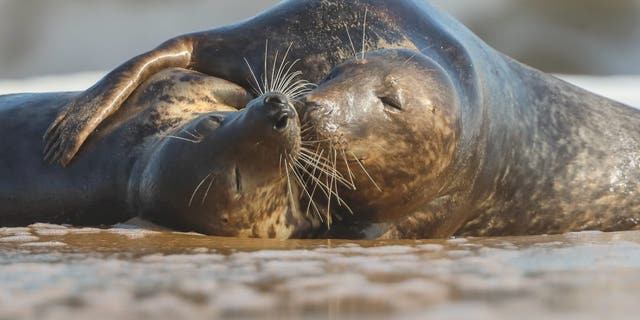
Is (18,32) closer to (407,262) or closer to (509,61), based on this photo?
(509,61)

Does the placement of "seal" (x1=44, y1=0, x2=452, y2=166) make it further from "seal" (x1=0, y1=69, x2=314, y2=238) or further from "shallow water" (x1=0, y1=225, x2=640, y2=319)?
"shallow water" (x1=0, y1=225, x2=640, y2=319)

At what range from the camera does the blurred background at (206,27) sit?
50.2 ft

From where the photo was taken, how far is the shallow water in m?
2.19

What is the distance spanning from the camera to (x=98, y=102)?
499cm

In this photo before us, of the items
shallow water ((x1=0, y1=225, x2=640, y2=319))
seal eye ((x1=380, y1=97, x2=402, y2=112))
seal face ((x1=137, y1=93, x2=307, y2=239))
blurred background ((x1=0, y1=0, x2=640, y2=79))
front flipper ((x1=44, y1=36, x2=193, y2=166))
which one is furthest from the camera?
blurred background ((x1=0, y1=0, x2=640, y2=79))

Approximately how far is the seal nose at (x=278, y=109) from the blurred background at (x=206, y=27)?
445 inches

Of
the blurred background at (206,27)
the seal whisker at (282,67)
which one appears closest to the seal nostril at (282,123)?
the seal whisker at (282,67)

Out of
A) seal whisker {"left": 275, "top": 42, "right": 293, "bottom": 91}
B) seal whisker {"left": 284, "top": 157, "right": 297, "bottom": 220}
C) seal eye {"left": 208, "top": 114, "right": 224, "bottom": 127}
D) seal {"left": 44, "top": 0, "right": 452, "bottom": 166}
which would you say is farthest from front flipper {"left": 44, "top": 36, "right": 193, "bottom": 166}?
seal whisker {"left": 284, "top": 157, "right": 297, "bottom": 220}

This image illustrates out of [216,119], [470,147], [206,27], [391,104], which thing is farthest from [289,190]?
[206,27]

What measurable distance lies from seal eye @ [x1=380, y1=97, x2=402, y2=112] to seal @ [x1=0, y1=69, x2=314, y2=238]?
20.7 inches

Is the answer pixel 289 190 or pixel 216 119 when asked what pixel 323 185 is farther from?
pixel 216 119

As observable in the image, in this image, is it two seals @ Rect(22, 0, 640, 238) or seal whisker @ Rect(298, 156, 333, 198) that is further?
two seals @ Rect(22, 0, 640, 238)

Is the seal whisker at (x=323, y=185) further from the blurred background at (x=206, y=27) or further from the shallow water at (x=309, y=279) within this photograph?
the blurred background at (x=206, y=27)

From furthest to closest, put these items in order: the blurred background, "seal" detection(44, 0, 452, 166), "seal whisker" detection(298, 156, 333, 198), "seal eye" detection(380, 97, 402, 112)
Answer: the blurred background < "seal" detection(44, 0, 452, 166) < "seal eye" detection(380, 97, 402, 112) < "seal whisker" detection(298, 156, 333, 198)
